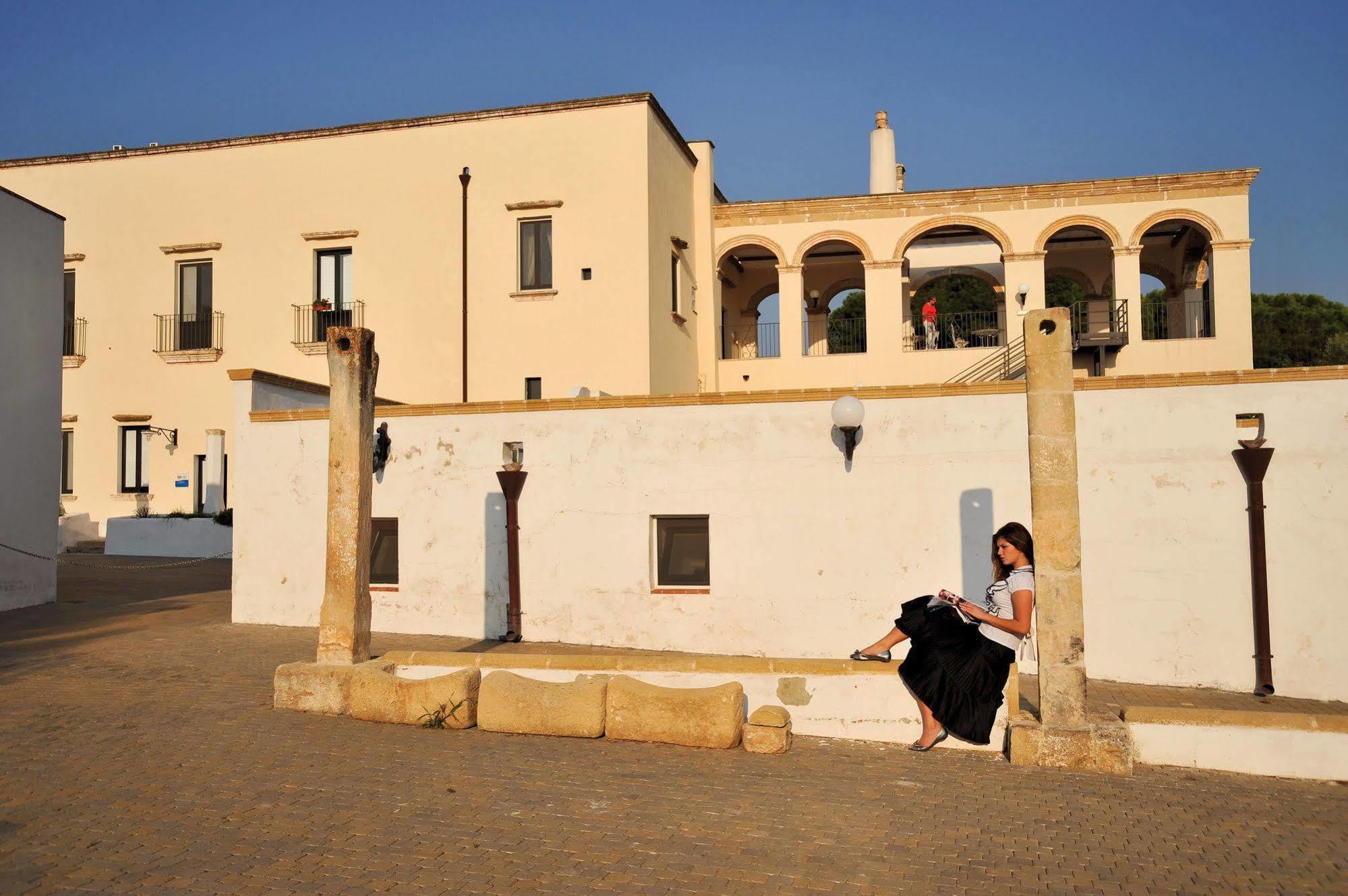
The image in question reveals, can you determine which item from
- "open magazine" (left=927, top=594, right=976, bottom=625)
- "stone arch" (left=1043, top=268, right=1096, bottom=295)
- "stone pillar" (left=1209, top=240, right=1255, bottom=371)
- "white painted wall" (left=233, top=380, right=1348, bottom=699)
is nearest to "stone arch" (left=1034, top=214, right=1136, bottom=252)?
"stone pillar" (left=1209, top=240, right=1255, bottom=371)

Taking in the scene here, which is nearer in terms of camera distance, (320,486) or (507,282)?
(320,486)

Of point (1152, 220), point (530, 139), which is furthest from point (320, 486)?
point (1152, 220)

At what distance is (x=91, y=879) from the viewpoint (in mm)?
4844

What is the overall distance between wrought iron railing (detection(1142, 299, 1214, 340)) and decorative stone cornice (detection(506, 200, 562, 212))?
14.2 m

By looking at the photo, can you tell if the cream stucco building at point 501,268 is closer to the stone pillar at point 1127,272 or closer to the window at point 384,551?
the stone pillar at point 1127,272

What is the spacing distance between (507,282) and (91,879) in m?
18.0

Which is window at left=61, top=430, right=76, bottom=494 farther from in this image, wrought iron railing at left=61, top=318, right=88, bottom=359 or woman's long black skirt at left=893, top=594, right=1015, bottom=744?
woman's long black skirt at left=893, top=594, right=1015, bottom=744

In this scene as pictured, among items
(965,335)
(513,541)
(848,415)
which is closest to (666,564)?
(513,541)

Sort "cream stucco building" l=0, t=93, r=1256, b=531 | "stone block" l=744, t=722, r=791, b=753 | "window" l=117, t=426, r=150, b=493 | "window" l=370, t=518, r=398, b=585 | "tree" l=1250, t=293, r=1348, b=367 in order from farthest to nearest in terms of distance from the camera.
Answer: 1. "tree" l=1250, t=293, r=1348, b=367
2. "window" l=117, t=426, r=150, b=493
3. "cream stucco building" l=0, t=93, r=1256, b=531
4. "window" l=370, t=518, r=398, b=585
5. "stone block" l=744, t=722, r=791, b=753

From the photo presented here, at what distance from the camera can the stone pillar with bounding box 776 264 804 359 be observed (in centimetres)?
2523

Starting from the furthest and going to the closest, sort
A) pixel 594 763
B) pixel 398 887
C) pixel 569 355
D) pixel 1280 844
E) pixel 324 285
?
1. pixel 324 285
2. pixel 569 355
3. pixel 594 763
4. pixel 1280 844
5. pixel 398 887

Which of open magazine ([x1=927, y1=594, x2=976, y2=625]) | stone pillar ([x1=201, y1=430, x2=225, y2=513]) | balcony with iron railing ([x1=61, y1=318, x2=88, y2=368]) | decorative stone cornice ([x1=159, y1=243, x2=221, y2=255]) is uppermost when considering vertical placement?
decorative stone cornice ([x1=159, y1=243, x2=221, y2=255])

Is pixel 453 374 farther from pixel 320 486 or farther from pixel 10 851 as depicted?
pixel 10 851

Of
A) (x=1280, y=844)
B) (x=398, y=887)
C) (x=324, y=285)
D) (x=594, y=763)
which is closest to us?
(x=398, y=887)
